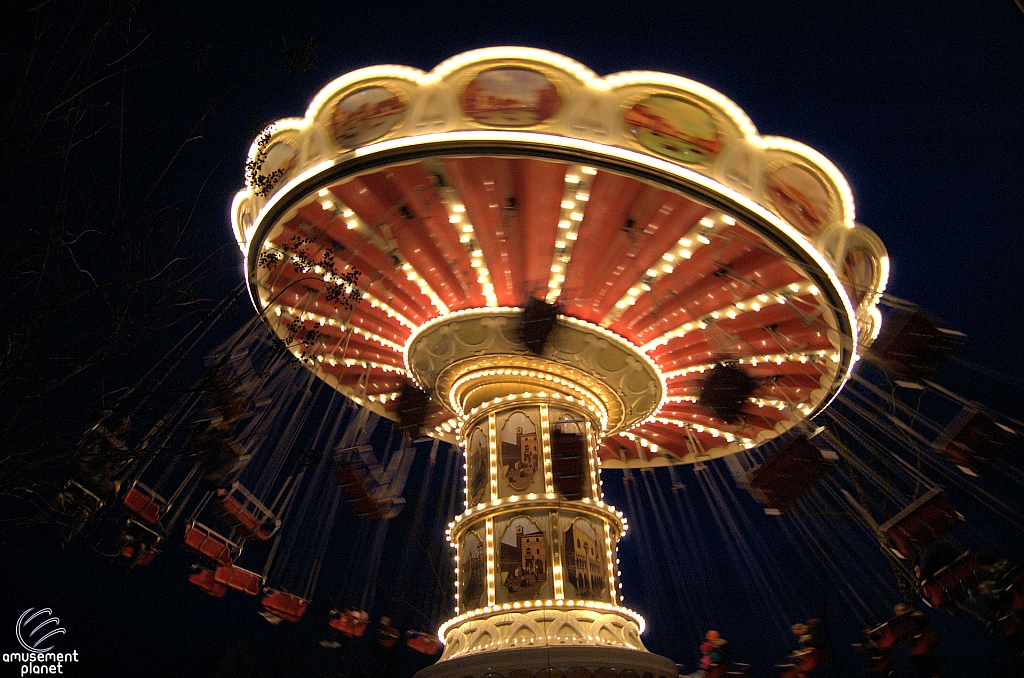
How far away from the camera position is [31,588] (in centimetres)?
2859

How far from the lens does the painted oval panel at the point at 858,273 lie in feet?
30.4

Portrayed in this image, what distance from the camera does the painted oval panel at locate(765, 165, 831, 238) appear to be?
27.5 ft

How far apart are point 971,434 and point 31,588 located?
33.6 metres

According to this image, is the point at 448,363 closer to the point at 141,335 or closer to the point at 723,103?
the point at 723,103

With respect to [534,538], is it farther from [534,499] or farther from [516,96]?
[516,96]

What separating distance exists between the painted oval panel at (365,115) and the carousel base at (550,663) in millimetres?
6727

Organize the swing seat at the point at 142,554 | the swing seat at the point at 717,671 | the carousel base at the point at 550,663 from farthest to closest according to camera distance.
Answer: the swing seat at the point at 717,671 < the swing seat at the point at 142,554 < the carousel base at the point at 550,663

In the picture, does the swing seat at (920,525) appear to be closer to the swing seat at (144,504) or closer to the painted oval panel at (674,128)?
the painted oval panel at (674,128)

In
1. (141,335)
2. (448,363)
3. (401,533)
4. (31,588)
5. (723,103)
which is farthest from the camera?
(31,588)

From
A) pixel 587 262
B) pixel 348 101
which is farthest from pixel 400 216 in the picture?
pixel 587 262

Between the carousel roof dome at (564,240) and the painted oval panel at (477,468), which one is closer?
the carousel roof dome at (564,240)

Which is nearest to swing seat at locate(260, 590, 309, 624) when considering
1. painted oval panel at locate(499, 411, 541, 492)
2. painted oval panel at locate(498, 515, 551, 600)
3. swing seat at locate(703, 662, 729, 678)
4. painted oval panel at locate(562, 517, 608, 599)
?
painted oval panel at locate(498, 515, 551, 600)

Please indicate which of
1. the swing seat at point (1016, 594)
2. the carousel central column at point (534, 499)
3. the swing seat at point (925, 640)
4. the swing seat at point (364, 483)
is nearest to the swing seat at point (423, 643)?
the swing seat at point (364, 483)

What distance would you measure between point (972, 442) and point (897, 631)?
8.90 ft
